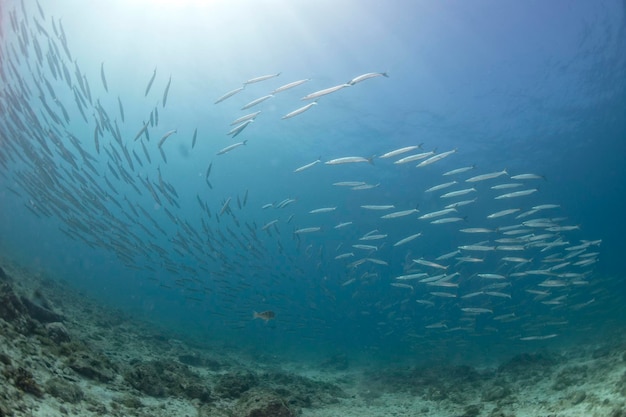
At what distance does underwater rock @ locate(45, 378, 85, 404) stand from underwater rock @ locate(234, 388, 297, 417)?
2.67 metres

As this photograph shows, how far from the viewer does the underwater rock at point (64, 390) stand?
4996 mm

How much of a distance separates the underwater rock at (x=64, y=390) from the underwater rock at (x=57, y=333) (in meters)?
2.05

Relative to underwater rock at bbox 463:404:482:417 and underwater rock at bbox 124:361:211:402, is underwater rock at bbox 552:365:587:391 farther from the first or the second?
underwater rock at bbox 124:361:211:402

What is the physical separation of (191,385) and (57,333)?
282 centimetres

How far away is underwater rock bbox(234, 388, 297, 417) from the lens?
6641 millimetres

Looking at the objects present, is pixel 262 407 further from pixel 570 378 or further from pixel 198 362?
pixel 570 378

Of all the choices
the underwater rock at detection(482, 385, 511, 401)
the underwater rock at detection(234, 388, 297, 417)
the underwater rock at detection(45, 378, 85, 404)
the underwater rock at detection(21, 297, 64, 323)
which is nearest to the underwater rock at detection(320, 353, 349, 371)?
the underwater rock at detection(482, 385, 511, 401)

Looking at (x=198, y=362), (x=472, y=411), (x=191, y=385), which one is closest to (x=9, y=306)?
(x=191, y=385)

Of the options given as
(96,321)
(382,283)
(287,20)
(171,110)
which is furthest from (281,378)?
(382,283)

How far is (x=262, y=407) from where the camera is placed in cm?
676

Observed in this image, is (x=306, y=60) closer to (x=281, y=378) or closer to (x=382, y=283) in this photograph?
(x=281, y=378)

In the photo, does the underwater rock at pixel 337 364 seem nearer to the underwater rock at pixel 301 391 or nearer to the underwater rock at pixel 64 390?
the underwater rock at pixel 301 391

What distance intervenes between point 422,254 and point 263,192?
2772 centimetres

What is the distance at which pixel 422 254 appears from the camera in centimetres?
5991
